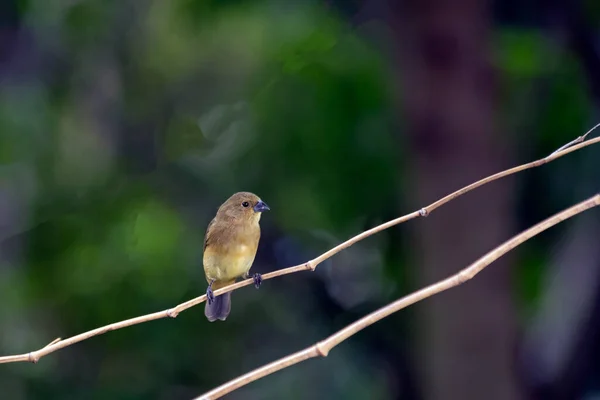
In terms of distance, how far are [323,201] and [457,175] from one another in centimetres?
148

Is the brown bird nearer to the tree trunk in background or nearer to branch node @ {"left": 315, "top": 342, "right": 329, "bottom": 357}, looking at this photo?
branch node @ {"left": 315, "top": 342, "right": 329, "bottom": 357}

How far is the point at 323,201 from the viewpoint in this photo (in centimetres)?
891

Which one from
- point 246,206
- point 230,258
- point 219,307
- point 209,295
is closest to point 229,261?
point 230,258

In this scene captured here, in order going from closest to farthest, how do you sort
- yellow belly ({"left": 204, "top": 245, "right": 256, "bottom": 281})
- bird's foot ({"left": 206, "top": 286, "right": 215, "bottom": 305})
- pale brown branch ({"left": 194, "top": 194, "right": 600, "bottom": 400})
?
1. pale brown branch ({"left": 194, "top": 194, "right": 600, "bottom": 400})
2. bird's foot ({"left": 206, "top": 286, "right": 215, "bottom": 305})
3. yellow belly ({"left": 204, "top": 245, "right": 256, "bottom": 281})

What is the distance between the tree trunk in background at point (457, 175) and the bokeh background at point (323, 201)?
18 millimetres

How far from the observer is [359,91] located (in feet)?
29.7

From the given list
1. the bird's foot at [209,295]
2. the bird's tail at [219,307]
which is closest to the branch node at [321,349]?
the bird's foot at [209,295]

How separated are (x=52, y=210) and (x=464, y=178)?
13.8ft

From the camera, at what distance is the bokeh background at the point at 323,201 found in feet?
26.5

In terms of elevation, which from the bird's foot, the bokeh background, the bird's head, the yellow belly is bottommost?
the bird's foot

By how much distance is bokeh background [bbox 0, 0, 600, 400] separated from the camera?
806 centimetres

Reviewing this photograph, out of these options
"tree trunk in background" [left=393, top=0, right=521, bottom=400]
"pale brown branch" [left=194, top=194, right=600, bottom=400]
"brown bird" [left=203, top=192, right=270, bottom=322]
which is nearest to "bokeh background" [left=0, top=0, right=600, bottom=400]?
"tree trunk in background" [left=393, top=0, right=521, bottom=400]

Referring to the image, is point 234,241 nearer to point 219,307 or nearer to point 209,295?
point 219,307

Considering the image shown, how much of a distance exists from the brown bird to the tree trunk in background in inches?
140
